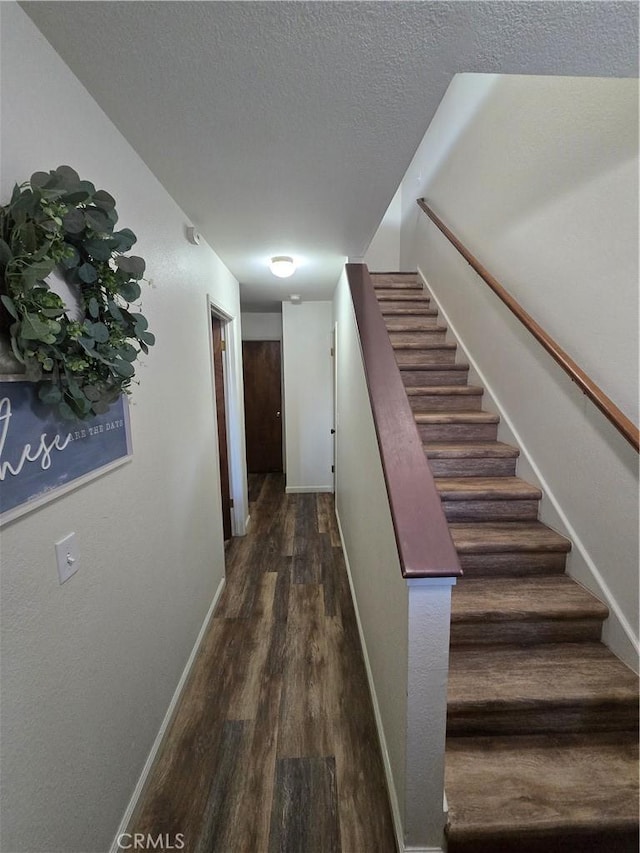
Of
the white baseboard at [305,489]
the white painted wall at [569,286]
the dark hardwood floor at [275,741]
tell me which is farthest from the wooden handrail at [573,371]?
the white baseboard at [305,489]

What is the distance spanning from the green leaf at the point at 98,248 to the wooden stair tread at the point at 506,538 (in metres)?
1.56

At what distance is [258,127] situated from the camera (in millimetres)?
1176

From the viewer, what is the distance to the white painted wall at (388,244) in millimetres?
4270

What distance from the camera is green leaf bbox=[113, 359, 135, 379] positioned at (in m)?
0.91

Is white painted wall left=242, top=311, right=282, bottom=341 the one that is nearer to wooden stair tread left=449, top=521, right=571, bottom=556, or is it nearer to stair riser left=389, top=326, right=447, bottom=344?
stair riser left=389, top=326, right=447, bottom=344

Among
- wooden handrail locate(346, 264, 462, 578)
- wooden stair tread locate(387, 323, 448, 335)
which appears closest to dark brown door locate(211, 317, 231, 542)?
wooden stair tread locate(387, 323, 448, 335)

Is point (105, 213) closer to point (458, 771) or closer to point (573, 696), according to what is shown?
point (458, 771)

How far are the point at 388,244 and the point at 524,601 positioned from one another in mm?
4179

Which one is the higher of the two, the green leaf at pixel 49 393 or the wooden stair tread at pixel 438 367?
the wooden stair tread at pixel 438 367

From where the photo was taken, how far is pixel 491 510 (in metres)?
1.85

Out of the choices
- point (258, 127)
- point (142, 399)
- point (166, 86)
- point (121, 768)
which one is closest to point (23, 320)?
point (142, 399)

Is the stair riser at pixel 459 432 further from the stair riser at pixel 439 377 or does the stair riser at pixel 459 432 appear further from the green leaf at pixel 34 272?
the green leaf at pixel 34 272

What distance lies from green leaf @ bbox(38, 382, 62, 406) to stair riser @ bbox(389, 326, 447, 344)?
248 centimetres

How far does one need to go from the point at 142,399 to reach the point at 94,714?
3.30ft
